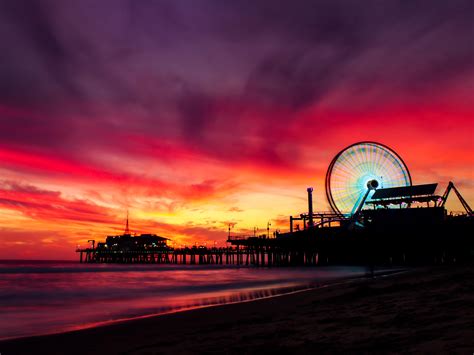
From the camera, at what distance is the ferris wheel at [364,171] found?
76.3 metres

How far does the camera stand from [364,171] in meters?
77.5

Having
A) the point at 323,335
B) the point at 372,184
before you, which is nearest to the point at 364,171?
the point at 372,184

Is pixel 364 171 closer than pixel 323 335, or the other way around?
pixel 323 335

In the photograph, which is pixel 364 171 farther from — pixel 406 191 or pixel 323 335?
pixel 323 335

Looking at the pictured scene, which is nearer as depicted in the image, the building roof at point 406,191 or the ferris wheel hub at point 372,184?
the ferris wheel hub at point 372,184

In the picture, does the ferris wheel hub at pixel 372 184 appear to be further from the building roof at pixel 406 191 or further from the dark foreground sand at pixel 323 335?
the dark foreground sand at pixel 323 335

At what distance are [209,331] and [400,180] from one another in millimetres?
75524

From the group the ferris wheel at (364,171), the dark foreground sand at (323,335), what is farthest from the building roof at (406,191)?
the dark foreground sand at (323,335)

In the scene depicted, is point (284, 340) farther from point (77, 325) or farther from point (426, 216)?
point (426, 216)

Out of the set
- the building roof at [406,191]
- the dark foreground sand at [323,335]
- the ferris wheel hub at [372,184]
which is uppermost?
the ferris wheel hub at [372,184]

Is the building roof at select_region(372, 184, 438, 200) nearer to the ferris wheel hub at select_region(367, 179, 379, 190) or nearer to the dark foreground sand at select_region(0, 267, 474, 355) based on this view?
the ferris wheel hub at select_region(367, 179, 379, 190)

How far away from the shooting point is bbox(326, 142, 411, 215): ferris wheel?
7631 centimetres

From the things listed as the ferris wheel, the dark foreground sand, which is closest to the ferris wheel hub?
the ferris wheel

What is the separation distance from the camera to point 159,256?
7141 inches
